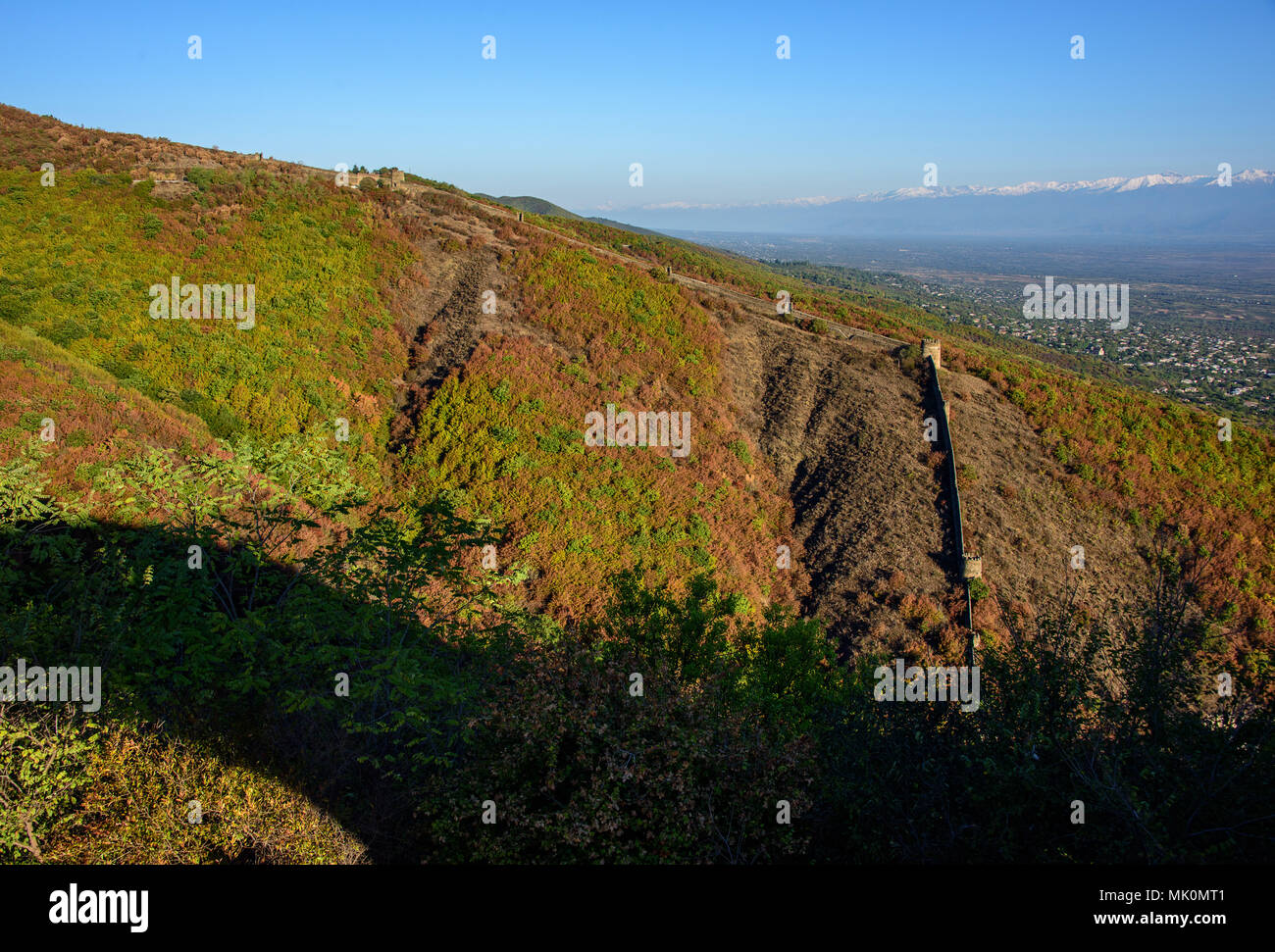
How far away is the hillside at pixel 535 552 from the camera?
8.00m

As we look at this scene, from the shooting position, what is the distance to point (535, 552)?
21.0 m

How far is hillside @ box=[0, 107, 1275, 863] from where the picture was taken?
800 centimetres

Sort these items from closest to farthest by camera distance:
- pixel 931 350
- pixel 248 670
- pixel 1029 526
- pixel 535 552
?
pixel 248 670 → pixel 535 552 → pixel 1029 526 → pixel 931 350

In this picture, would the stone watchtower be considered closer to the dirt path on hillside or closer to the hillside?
the hillside

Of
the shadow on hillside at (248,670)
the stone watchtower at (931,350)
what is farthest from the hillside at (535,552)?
the stone watchtower at (931,350)

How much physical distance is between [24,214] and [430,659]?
3627 centimetres

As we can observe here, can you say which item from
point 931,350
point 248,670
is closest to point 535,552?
point 248,670

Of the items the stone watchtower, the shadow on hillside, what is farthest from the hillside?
the stone watchtower

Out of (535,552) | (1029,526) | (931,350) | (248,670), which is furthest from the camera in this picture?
(931,350)

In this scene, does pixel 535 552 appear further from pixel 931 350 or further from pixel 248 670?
pixel 931 350

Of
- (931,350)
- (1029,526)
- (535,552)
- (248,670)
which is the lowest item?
(535,552)

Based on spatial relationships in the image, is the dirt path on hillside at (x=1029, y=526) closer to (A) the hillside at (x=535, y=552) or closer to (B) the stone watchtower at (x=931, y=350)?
(A) the hillside at (x=535, y=552)
